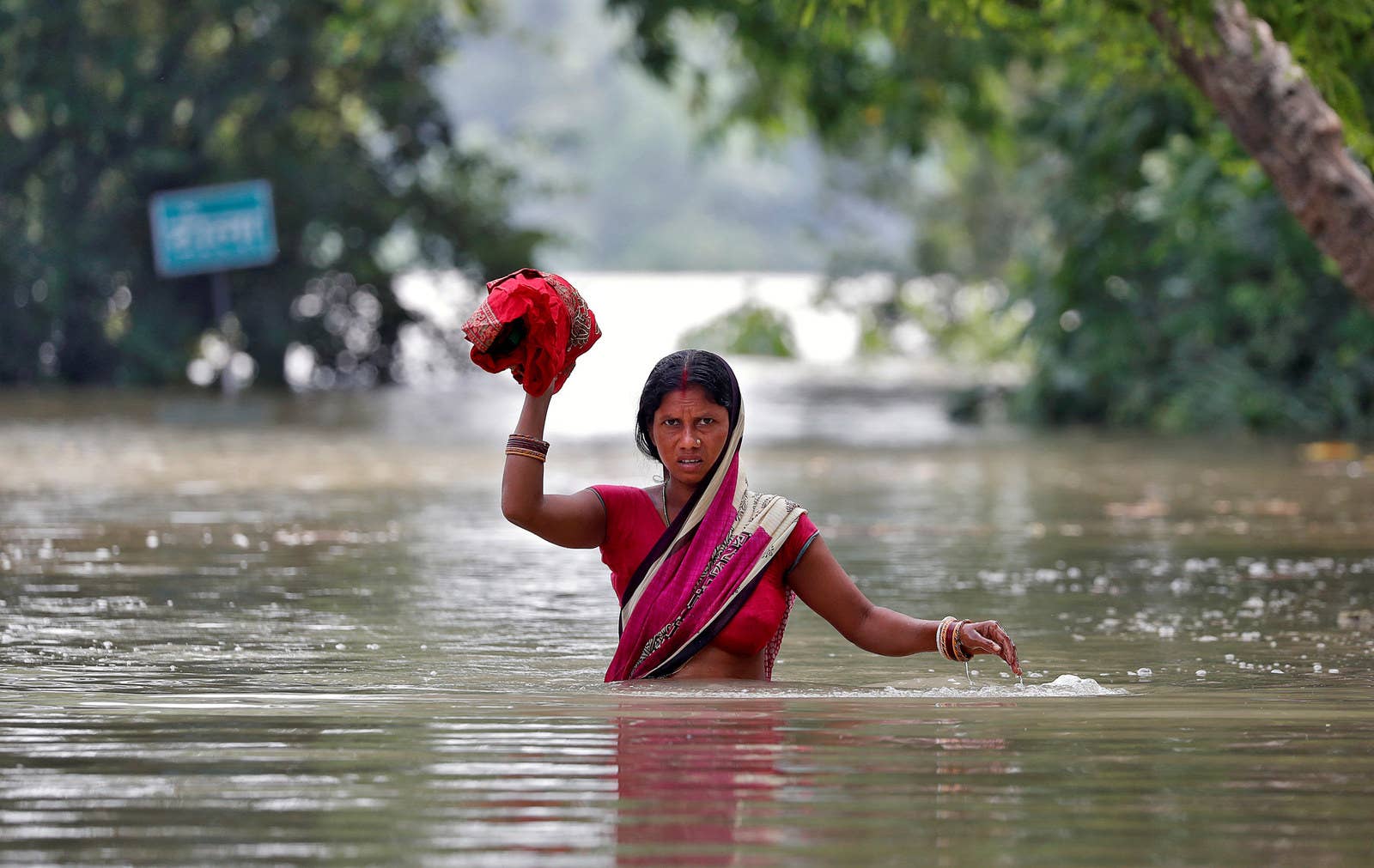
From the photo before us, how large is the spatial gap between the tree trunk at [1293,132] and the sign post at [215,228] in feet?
56.2

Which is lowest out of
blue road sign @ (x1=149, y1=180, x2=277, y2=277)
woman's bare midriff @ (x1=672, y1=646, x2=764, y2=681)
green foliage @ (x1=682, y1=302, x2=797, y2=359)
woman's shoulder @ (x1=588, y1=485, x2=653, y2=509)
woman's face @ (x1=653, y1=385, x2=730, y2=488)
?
woman's bare midriff @ (x1=672, y1=646, x2=764, y2=681)

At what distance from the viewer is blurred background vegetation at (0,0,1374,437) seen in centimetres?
1798

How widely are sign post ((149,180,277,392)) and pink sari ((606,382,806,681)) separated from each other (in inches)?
797

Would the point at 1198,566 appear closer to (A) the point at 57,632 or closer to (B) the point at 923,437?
(A) the point at 57,632

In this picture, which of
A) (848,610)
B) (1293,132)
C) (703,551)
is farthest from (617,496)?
(1293,132)

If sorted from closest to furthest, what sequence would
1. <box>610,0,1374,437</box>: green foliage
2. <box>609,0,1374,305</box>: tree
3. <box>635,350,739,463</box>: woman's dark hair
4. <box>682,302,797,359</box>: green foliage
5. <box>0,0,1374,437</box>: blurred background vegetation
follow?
<box>635,350,739,463</box>: woman's dark hair, <box>609,0,1374,305</box>: tree, <box>0,0,1374,437</box>: blurred background vegetation, <box>610,0,1374,437</box>: green foliage, <box>682,302,797,359</box>: green foliage

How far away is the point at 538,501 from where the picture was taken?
497cm

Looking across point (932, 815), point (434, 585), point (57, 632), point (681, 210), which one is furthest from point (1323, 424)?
point (681, 210)

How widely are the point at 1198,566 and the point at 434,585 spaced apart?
3.29 m

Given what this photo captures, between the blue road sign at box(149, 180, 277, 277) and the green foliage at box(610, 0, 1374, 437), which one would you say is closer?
the green foliage at box(610, 0, 1374, 437)

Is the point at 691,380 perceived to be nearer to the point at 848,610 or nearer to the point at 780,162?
the point at 848,610

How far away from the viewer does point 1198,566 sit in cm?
924

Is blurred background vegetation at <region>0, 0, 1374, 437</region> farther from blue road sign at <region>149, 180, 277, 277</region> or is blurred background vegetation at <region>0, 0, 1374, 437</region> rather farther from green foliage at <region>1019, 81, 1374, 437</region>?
blue road sign at <region>149, 180, 277, 277</region>

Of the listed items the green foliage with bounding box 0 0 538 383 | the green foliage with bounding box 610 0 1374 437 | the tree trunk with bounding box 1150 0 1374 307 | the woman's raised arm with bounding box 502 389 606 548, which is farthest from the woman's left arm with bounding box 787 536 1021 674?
the green foliage with bounding box 0 0 538 383
